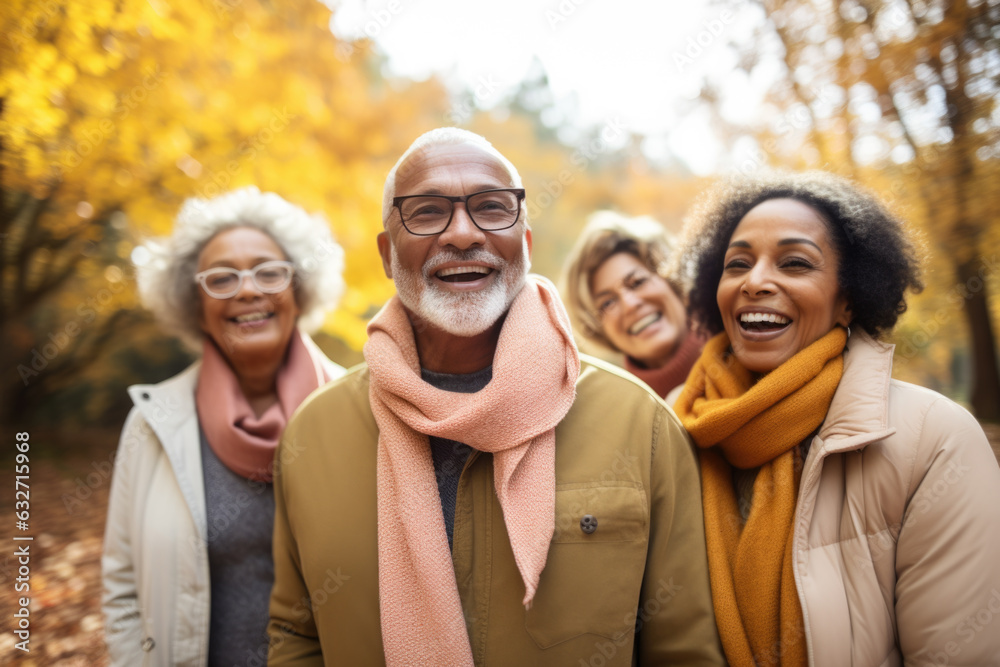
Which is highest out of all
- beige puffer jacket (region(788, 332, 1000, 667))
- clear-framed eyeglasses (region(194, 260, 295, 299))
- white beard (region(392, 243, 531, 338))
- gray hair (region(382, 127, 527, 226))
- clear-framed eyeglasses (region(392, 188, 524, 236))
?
gray hair (region(382, 127, 527, 226))

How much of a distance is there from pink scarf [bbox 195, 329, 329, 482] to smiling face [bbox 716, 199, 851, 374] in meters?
2.00

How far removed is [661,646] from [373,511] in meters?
1.02

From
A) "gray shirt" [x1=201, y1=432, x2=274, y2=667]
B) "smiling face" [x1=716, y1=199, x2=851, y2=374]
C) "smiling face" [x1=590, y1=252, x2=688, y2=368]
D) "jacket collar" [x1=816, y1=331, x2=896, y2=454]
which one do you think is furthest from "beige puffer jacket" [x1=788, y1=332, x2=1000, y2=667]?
"gray shirt" [x1=201, y1=432, x2=274, y2=667]

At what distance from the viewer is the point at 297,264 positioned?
3020 mm

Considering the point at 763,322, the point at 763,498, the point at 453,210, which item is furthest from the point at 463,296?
the point at 763,498

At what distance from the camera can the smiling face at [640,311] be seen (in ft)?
10.8

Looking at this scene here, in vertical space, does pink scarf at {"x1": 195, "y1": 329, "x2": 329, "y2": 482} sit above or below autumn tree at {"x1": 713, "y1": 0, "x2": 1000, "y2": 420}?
below

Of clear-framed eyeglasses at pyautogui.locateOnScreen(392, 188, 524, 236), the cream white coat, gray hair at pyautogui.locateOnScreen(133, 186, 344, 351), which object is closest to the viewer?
clear-framed eyeglasses at pyautogui.locateOnScreen(392, 188, 524, 236)

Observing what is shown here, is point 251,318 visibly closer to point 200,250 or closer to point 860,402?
point 200,250

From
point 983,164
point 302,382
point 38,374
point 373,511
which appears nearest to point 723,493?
point 373,511

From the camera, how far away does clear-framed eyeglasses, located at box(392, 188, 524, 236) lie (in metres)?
1.99

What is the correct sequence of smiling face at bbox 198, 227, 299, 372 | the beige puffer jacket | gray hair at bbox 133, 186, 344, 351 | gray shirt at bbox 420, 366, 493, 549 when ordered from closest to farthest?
the beige puffer jacket < gray shirt at bbox 420, 366, 493, 549 < smiling face at bbox 198, 227, 299, 372 < gray hair at bbox 133, 186, 344, 351

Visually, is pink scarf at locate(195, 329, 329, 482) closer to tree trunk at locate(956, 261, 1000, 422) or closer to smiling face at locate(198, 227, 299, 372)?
smiling face at locate(198, 227, 299, 372)

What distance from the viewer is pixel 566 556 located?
1.77 meters
